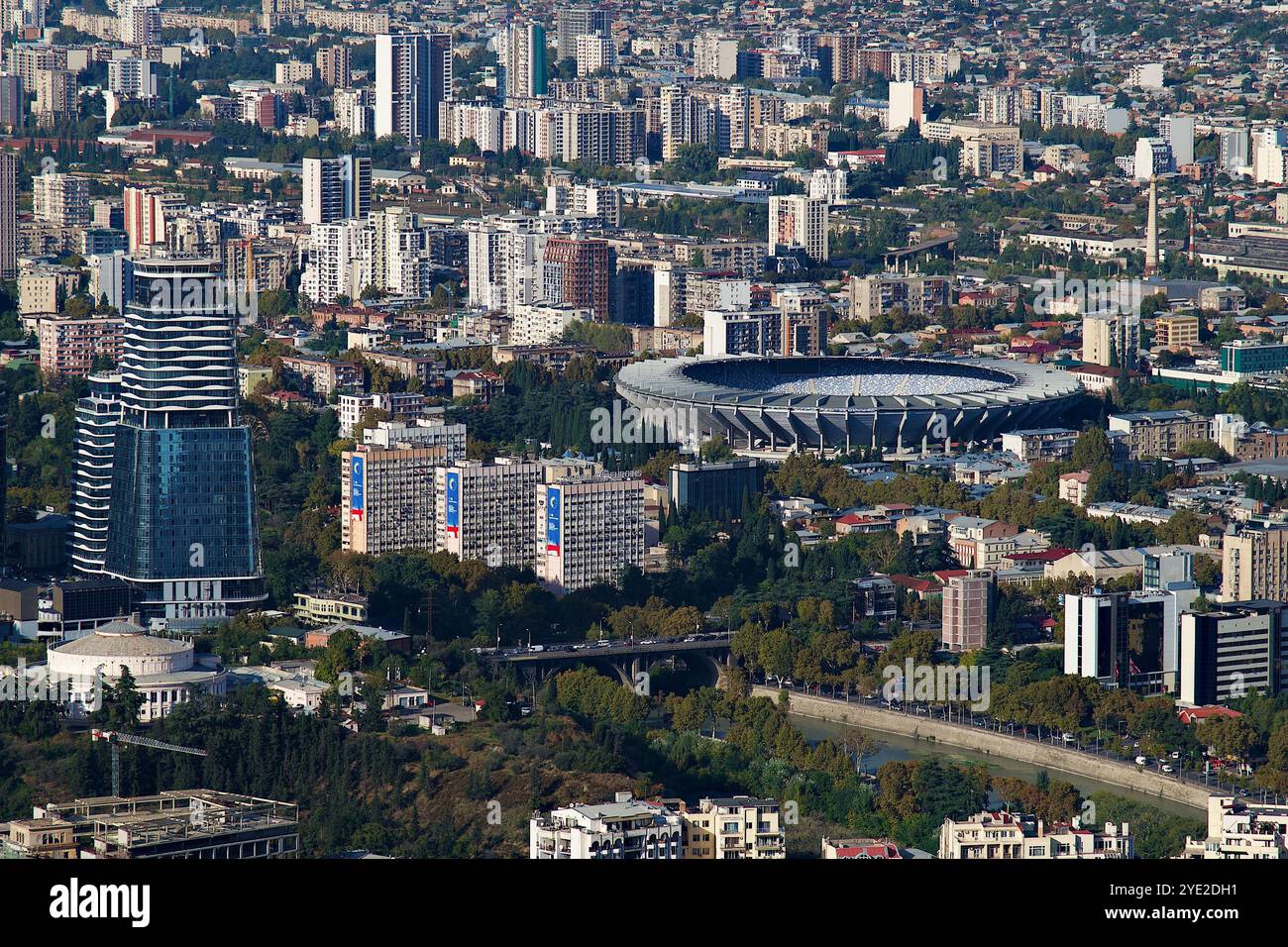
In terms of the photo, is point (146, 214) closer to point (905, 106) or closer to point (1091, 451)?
point (905, 106)

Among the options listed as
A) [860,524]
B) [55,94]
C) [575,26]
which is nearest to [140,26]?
[575,26]

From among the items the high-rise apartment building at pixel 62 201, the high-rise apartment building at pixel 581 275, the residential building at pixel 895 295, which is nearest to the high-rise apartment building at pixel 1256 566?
the residential building at pixel 895 295

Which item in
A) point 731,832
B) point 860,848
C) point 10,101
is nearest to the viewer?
point 860,848

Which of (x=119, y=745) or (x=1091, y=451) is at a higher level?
(x=119, y=745)

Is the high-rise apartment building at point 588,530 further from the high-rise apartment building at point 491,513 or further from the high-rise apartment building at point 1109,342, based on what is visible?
the high-rise apartment building at point 1109,342

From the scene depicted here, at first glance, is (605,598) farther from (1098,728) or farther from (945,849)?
(945,849)

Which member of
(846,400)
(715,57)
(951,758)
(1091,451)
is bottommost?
(951,758)

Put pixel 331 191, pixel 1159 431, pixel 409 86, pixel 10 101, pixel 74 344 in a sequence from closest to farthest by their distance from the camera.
→ pixel 1159 431
pixel 74 344
pixel 331 191
pixel 10 101
pixel 409 86

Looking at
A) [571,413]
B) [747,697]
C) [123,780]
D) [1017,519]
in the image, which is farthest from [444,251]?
[123,780]
